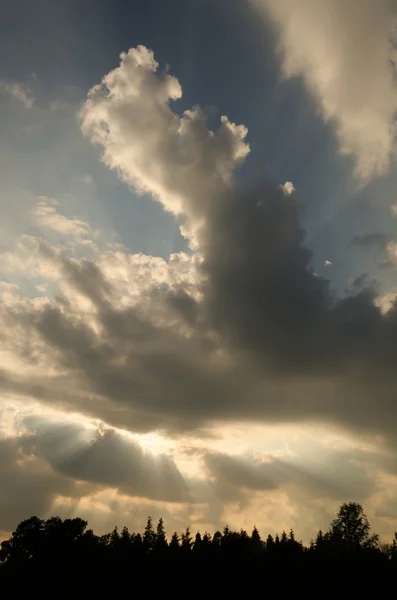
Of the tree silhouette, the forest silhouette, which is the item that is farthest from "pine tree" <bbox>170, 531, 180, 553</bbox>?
the tree silhouette

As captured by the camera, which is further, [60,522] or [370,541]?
[60,522]

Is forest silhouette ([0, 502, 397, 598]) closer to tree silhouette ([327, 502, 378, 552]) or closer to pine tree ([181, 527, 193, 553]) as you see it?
pine tree ([181, 527, 193, 553])

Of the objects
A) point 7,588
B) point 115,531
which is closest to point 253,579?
point 7,588

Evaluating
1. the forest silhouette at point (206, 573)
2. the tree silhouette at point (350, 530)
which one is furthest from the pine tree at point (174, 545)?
the tree silhouette at point (350, 530)

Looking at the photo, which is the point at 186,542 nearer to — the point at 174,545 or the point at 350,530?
the point at 174,545

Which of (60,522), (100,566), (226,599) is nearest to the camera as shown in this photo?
(226,599)

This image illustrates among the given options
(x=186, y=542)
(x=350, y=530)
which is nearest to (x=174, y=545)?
(x=186, y=542)

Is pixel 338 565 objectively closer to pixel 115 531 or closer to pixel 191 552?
pixel 191 552

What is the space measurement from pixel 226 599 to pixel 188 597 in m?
6.88

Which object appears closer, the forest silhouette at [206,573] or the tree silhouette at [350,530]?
the forest silhouette at [206,573]

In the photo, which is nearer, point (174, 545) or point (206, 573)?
point (206, 573)

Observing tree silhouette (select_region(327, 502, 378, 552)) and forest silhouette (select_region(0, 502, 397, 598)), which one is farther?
tree silhouette (select_region(327, 502, 378, 552))

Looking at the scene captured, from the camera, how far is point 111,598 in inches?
2694

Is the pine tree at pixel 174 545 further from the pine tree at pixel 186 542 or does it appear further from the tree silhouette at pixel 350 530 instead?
the tree silhouette at pixel 350 530
